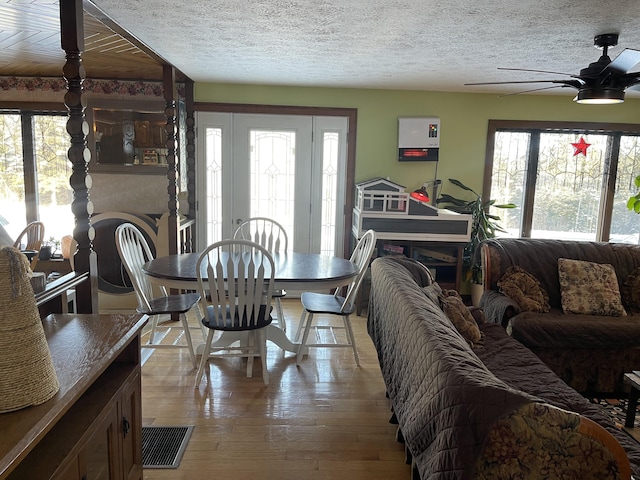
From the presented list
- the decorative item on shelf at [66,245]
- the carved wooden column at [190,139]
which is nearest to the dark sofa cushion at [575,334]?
the carved wooden column at [190,139]

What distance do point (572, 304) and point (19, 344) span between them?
340cm

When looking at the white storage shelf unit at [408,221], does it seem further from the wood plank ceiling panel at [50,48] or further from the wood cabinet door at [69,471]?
the wood cabinet door at [69,471]

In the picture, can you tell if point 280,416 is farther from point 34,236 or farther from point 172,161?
point 34,236

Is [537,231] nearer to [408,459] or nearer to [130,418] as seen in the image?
[408,459]

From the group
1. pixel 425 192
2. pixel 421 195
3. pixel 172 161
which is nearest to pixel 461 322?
pixel 421 195

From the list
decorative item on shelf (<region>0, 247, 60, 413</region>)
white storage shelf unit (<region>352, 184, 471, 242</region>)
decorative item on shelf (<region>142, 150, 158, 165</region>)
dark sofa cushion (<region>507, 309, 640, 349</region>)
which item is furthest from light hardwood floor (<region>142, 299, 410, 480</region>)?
decorative item on shelf (<region>142, 150, 158, 165</region>)

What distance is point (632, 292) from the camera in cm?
349

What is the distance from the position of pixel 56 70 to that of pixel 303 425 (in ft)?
13.5

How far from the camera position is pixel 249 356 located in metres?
3.16

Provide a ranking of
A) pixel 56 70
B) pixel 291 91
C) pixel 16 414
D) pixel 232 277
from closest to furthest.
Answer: pixel 16 414 → pixel 232 277 → pixel 56 70 → pixel 291 91

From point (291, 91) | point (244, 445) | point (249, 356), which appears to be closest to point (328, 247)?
point (291, 91)

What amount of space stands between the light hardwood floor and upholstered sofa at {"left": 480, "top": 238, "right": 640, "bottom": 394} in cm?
112

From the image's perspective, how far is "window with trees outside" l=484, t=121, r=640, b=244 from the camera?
5.05 metres

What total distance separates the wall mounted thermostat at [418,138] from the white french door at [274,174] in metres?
0.61
